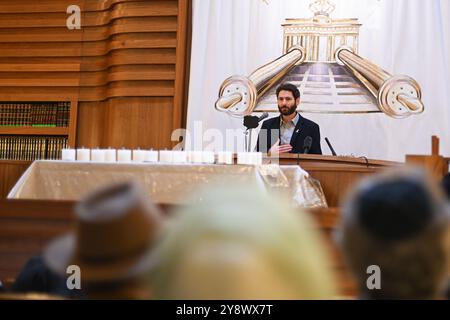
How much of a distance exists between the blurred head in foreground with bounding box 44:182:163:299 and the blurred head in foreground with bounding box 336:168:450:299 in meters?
0.11

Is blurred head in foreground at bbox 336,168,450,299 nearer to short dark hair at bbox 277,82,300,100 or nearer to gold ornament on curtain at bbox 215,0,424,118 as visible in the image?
short dark hair at bbox 277,82,300,100

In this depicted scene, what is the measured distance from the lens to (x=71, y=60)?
22.6 feet

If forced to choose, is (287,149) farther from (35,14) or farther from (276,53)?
(35,14)

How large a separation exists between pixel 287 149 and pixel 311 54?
6.26 feet

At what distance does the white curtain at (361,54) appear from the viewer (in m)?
6.18

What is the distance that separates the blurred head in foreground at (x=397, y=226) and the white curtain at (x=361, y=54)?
5.87 metres

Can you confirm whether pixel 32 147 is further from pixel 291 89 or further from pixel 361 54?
pixel 361 54

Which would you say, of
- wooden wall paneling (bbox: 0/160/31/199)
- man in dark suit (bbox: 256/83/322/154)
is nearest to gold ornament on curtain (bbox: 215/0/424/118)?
man in dark suit (bbox: 256/83/322/154)

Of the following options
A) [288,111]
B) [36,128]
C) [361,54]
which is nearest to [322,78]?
[361,54]

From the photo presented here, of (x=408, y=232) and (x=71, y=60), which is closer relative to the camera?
(x=408, y=232)

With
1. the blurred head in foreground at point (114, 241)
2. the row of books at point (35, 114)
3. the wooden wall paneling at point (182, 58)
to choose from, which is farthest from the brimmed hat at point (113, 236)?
the row of books at point (35, 114)

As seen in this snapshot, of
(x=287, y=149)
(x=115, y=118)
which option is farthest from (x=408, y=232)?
(x=115, y=118)

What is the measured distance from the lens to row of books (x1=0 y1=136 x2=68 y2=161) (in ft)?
22.3

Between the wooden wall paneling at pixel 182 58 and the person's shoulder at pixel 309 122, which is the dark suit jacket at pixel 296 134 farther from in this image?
the wooden wall paneling at pixel 182 58
